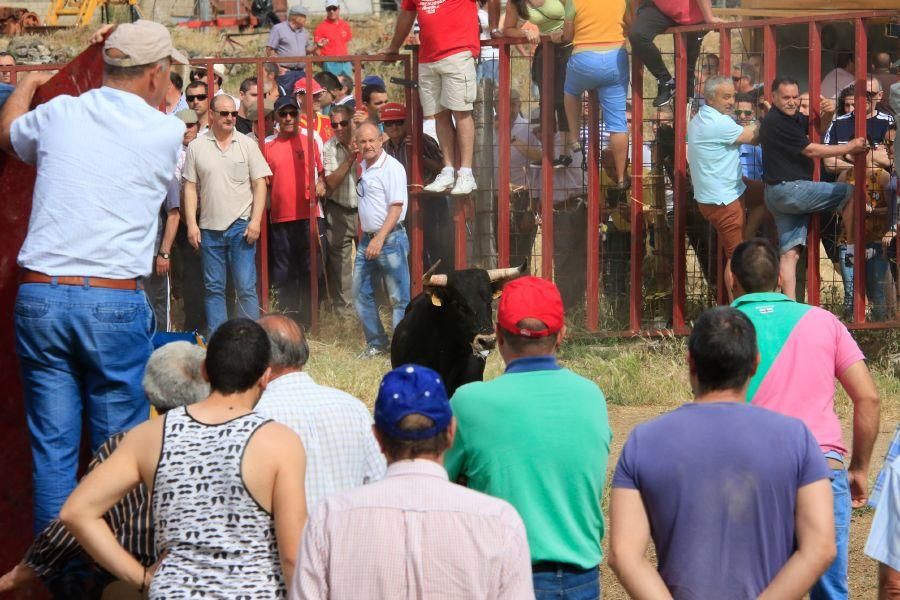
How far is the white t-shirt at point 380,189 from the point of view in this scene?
11.2 metres

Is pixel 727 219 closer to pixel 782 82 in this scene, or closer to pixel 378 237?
pixel 782 82

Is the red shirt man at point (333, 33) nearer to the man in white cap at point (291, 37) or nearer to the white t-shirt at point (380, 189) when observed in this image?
the man in white cap at point (291, 37)

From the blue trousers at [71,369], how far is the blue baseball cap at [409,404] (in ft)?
5.47

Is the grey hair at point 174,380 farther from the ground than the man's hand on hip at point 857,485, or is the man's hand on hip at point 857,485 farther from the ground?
the grey hair at point 174,380

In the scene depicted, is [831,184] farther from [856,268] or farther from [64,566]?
[64,566]

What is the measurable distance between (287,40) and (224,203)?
907cm

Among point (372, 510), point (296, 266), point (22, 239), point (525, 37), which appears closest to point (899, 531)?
point (372, 510)

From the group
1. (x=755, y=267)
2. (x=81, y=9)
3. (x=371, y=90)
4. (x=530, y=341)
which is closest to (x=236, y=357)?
(x=530, y=341)

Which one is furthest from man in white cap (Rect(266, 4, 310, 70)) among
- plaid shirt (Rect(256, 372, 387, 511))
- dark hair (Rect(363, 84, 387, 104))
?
plaid shirt (Rect(256, 372, 387, 511))

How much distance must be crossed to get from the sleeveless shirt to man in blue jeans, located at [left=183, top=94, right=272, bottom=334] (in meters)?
7.52

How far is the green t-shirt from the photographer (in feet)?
13.8

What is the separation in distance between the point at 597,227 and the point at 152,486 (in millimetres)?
7561

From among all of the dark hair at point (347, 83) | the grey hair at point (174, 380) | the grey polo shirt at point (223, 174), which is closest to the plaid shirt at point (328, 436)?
the grey hair at point (174, 380)

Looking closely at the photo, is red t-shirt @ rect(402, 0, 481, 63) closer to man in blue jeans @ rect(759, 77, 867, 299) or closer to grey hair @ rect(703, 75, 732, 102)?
grey hair @ rect(703, 75, 732, 102)
